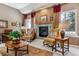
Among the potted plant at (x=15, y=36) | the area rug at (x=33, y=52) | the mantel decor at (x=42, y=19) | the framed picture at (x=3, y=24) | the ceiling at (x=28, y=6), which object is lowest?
the area rug at (x=33, y=52)

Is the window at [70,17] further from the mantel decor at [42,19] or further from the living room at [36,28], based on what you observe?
the mantel decor at [42,19]

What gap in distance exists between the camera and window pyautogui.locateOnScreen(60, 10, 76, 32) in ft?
6.90

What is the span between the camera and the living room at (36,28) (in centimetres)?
210

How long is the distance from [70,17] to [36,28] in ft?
2.29

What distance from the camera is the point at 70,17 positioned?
214cm

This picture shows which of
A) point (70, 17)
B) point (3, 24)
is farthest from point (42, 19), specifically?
point (3, 24)

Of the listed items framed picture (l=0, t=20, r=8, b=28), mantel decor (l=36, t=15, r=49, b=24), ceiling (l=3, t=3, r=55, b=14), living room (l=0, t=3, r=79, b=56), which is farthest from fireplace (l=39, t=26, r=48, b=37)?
framed picture (l=0, t=20, r=8, b=28)

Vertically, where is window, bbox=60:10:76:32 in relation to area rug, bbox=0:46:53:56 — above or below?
above

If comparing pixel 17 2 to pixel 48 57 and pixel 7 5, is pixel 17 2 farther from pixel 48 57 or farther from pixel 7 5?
pixel 48 57

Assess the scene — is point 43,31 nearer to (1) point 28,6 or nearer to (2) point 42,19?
(2) point 42,19

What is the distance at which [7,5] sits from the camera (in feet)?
7.06

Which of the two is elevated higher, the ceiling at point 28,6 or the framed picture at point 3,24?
the ceiling at point 28,6

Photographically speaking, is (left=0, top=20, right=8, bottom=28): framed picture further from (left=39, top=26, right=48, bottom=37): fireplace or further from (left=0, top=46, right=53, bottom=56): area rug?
(left=39, top=26, right=48, bottom=37): fireplace

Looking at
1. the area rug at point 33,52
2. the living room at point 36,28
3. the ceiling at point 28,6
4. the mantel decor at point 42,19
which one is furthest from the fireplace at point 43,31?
the ceiling at point 28,6
